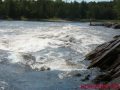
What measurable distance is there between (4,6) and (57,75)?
12317cm

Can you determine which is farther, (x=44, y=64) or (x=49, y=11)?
(x=49, y=11)

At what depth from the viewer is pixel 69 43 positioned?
42406mm

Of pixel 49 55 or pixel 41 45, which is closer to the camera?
pixel 49 55

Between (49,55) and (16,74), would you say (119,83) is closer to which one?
(16,74)

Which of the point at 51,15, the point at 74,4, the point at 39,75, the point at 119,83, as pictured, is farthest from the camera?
the point at 74,4

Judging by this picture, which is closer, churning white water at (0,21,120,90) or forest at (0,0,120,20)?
churning white water at (0,21,120,90)

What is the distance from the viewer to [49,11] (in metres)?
162

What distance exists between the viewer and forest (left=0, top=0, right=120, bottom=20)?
477 feet

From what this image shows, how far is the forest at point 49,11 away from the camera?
145250mm

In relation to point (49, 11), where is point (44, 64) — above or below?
above

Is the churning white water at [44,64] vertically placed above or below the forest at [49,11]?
above

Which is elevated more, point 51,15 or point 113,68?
point 113,68

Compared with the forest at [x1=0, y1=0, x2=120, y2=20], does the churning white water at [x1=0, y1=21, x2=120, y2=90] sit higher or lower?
higher

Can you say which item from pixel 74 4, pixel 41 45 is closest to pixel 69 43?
pixel 41 45
